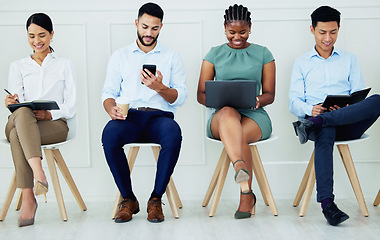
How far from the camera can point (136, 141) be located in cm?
297

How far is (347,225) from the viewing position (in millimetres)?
2713

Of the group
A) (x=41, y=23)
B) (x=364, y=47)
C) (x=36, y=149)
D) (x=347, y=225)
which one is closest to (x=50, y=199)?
(x=36, y=149)

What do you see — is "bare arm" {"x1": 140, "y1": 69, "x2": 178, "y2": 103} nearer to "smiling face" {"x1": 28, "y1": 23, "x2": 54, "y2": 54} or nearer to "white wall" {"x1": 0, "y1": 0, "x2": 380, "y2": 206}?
"white wall" {"x1": 0, "y1": 0, "x2": 380, "y2": 206}

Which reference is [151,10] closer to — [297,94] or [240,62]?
[240,62]

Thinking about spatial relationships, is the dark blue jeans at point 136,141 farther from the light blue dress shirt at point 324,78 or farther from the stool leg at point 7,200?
the light blue dress shirt at point 324,78

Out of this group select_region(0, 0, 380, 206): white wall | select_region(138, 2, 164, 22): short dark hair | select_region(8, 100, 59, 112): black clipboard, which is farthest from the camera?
select_region(0, 0, 380, 206): white wall

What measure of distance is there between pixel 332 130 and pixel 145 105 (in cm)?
112

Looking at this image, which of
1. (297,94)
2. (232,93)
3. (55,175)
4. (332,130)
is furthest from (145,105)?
(332,130)

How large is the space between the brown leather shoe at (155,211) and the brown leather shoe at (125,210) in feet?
0.36

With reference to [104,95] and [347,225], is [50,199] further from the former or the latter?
[347,225]

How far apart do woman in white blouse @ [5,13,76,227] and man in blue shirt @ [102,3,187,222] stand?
0.97ft

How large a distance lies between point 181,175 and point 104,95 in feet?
2.83

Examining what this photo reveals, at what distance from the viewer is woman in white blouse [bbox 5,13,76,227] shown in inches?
111

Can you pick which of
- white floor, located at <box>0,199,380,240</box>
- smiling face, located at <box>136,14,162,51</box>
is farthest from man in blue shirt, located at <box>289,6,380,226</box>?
smiling face, located at <box>136,14,162,51</box>
